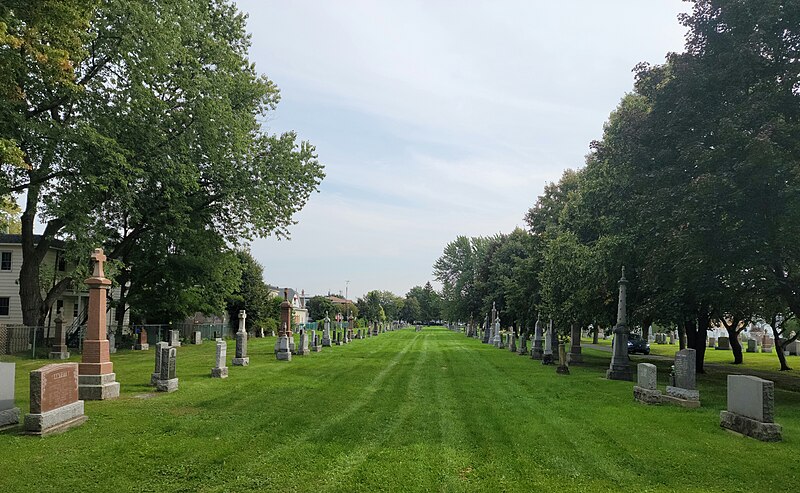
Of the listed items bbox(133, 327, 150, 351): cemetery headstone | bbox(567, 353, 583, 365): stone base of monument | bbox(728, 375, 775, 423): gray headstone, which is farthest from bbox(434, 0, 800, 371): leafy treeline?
bbox(133, 327, 150, 351): cemetery headstone

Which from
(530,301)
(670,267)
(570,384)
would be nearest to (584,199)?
(670,267)

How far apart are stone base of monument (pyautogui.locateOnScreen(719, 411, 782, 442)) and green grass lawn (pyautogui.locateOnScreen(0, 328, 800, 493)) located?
0.19 metres

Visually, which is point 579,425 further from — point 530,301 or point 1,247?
point 1,247

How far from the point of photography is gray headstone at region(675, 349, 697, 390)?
12578mm

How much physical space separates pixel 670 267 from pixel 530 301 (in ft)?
53.4

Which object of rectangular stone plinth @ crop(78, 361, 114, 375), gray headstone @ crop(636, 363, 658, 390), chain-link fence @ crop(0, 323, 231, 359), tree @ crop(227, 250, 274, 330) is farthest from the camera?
tree @ crop(227, 250, 274, 330)

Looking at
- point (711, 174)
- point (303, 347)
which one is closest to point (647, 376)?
point (711, 174)

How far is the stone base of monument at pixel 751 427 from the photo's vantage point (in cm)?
912

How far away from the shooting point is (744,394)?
386 inches

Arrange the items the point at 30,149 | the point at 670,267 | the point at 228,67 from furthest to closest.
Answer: the point at 228,67, the point at 30,149, the point at 670,267

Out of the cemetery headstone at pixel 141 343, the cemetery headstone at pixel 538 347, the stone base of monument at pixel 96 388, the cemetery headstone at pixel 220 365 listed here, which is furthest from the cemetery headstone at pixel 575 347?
the cemetery headstone at pixel 141 343

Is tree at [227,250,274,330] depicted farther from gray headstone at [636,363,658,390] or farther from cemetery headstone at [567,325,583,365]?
gray headstone at [636,363,658,390]

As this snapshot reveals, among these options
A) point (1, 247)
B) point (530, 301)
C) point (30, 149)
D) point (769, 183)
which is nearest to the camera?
point (769, 183)

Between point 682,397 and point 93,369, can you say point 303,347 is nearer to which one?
point 93,369
